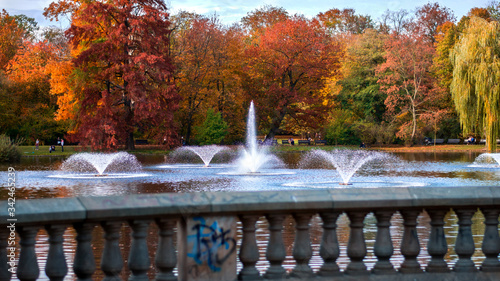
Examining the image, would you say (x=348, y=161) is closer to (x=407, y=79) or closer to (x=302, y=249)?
(x=407, y=79)

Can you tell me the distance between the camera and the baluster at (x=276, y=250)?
169 inches

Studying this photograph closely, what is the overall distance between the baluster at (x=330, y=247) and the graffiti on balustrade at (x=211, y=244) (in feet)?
2.11

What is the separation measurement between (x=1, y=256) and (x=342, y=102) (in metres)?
68.4

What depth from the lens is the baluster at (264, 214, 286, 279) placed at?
4297mm

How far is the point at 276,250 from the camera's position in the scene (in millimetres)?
4309

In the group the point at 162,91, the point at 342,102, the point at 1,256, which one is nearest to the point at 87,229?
the point at 1,256

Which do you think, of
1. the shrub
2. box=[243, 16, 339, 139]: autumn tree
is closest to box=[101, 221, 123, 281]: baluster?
the shrub

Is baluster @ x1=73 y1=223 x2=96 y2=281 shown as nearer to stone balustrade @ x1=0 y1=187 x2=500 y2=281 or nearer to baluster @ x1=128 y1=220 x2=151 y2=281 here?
stone balustrade @ x1=0 y1=187 x2=500 y2=281

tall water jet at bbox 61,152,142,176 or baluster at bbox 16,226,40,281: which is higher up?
baluster at bbox 16,226,40,281

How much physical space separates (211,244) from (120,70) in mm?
45646

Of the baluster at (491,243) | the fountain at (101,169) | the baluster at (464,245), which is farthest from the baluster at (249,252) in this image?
the fountain at (101,169)

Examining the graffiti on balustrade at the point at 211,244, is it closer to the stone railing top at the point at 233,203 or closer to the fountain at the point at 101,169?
the stone railing top at the point at 233,203

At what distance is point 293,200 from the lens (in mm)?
4254

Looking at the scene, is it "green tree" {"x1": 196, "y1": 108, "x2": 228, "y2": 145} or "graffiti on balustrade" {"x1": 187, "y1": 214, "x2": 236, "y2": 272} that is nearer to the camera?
"graffiti on balustrade" {"x1": 187, "y1": 214, "x2": 236, "y2": 272}
